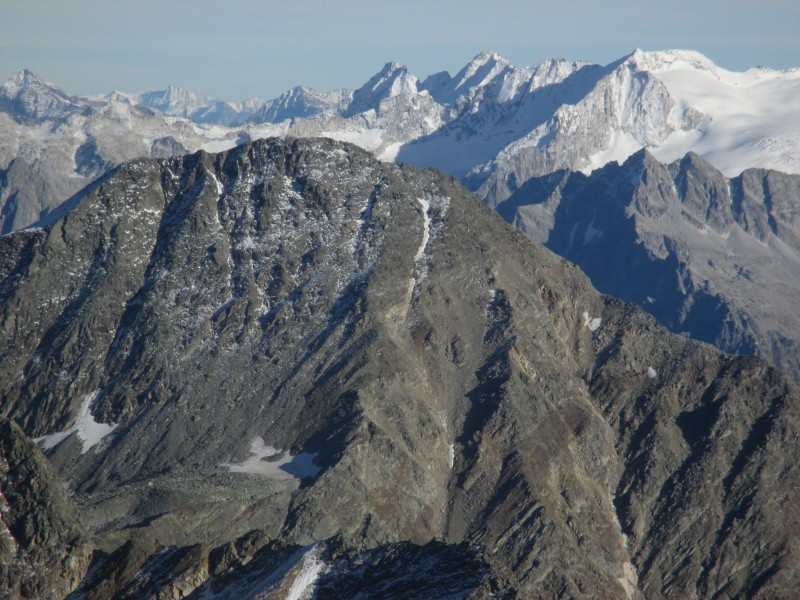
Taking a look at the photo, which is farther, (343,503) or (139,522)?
(343,503)

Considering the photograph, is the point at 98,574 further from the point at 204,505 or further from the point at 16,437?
the point at 204,505

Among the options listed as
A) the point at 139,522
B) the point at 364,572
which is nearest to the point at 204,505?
the point at 139,522

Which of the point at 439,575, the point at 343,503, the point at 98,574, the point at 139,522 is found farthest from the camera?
the point at 343,503

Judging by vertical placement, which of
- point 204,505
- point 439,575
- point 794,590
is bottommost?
point 794,590

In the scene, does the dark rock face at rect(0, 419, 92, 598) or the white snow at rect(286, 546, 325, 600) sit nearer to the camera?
the white snow at rect(286, 546, 325, 600)

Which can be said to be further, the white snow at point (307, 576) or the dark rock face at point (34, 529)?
the dark rock face at point (34, 529)
